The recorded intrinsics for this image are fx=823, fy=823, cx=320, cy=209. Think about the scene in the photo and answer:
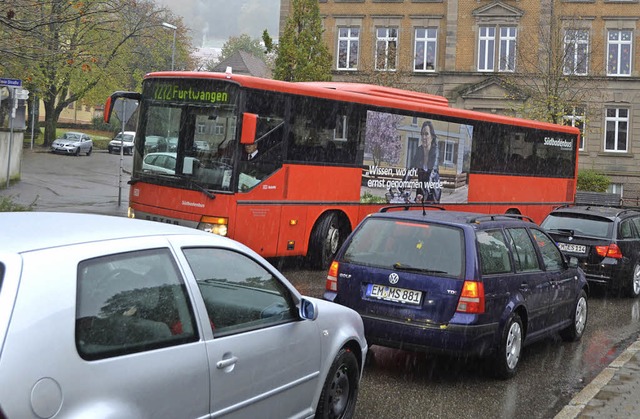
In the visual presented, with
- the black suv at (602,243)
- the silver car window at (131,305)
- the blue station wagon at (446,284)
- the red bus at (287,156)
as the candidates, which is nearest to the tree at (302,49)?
the red bus at (287,156)

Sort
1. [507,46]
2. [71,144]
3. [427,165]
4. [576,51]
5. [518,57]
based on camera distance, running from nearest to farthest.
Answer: [427,165], [576,51], [518,57], [507,46], [71,144]

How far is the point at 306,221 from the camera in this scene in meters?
14.5

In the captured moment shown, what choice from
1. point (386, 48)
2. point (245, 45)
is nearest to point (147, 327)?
point (386, 48)

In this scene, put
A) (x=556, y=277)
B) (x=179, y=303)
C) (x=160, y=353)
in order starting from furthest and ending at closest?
(x=556, y=277) < (x=179, y=303) < (x=160, y=353)

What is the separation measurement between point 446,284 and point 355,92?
30.3ft

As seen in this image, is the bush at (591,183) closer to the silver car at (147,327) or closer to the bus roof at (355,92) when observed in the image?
the bus roof at (355,92)

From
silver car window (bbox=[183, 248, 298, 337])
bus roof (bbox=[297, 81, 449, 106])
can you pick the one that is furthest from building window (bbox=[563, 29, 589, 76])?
silver car window (bbox=[183, 248, 298, 337])

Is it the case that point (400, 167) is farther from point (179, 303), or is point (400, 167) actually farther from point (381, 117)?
point (179, 303)

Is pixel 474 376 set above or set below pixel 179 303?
below

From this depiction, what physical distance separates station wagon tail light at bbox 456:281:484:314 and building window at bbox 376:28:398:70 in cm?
4247

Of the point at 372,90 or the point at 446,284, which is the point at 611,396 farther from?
the point at 372,90

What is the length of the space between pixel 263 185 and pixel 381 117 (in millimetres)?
3831

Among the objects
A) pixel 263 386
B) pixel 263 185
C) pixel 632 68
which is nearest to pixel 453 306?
pixel 263 386

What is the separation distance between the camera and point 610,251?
13.2m
